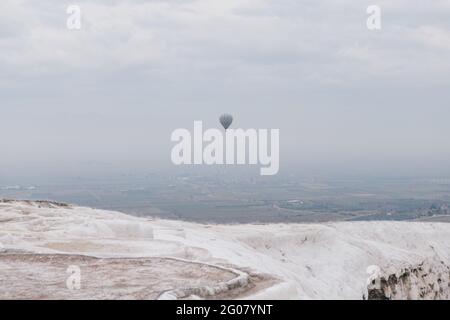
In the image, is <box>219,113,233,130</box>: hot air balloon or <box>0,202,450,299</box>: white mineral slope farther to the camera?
<box>219,113,233,130</box>: hot air balloon

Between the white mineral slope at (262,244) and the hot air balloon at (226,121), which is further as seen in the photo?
the hot air balloon at (226,121)

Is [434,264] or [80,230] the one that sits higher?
[80,230]

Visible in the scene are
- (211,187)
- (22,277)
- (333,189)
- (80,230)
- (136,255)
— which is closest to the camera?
(22,277)

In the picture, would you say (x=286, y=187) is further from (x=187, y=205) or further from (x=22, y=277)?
(x=22, y=277)

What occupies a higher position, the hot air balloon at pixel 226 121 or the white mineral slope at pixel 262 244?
the hot air balloon at pixel 226 121

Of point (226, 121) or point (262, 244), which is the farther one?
point (226, 121)

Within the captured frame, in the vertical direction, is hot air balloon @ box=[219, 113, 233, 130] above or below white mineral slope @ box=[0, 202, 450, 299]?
above
